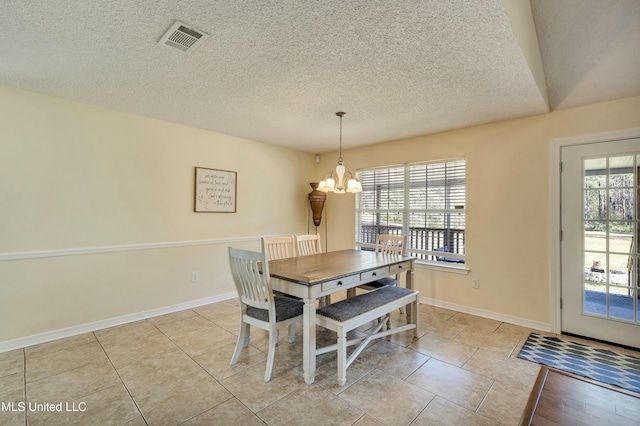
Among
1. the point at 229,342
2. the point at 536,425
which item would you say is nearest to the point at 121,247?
the point at 229,342

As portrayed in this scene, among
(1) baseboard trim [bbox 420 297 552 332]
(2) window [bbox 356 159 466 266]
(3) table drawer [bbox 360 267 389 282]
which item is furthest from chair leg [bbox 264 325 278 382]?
(2) window [bbox 356 159 466 266]

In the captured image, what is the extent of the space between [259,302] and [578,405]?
5.89 ft

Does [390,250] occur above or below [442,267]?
above

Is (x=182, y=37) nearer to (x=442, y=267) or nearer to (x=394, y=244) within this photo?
(x=394, y=244)

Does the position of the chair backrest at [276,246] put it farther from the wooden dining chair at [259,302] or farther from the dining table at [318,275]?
the wooden dining chair at [259,302]

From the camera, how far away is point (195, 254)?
3797 millimetres

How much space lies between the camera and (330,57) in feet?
6.68

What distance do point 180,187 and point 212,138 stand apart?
809mm

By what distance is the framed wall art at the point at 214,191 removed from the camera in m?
3.80

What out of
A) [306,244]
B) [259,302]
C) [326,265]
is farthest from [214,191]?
[259,302]

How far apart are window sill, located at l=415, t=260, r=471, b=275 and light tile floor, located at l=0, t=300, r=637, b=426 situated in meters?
0.82

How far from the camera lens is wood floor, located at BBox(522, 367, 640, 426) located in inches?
38.4

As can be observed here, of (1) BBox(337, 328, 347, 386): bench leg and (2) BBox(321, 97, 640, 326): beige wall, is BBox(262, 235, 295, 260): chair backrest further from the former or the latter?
(2) BBox(321, 97, 640, 326): beige wall

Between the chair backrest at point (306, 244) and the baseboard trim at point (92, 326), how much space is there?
153 centimetres
